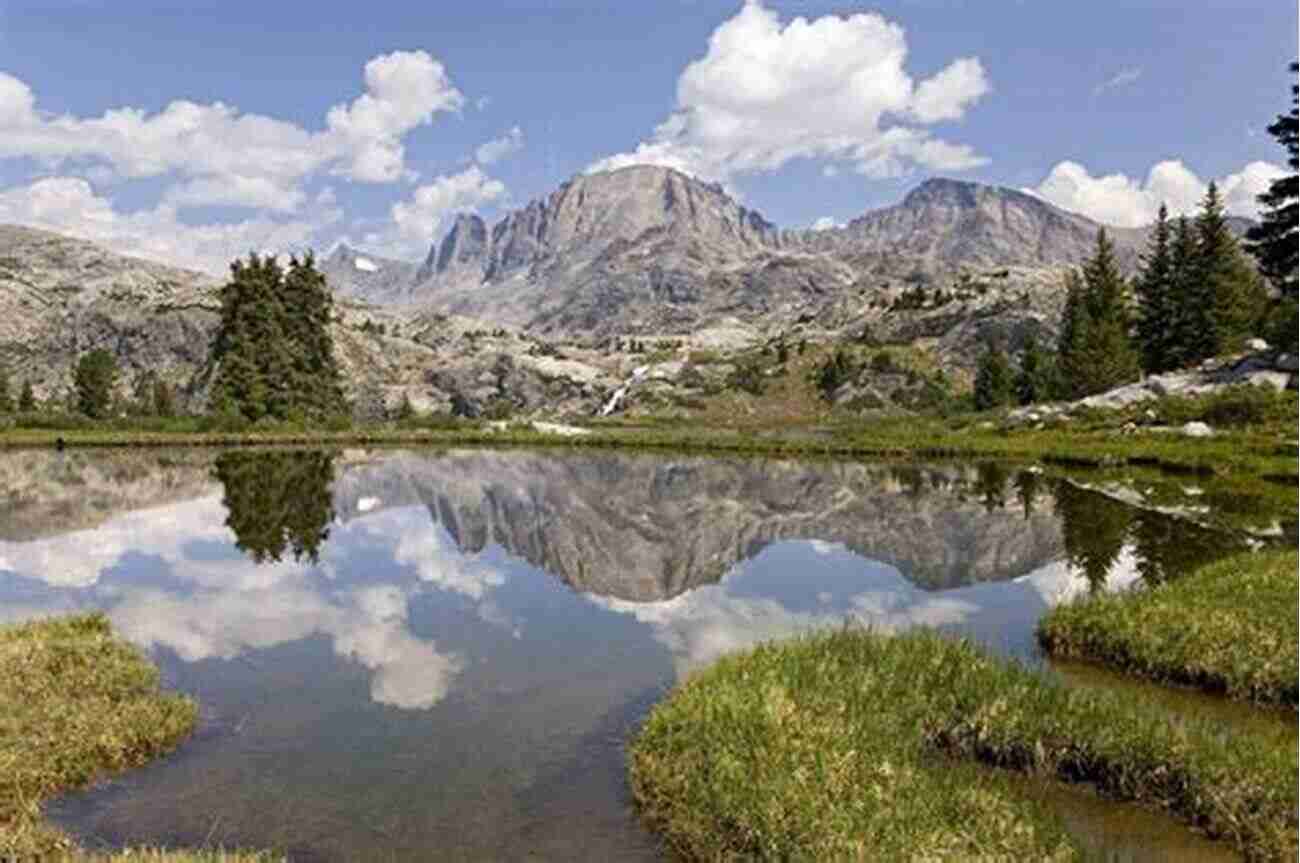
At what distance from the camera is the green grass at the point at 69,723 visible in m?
16.1

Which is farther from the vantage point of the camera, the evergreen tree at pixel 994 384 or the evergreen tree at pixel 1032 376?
the evergreen tree at pixel 994 384

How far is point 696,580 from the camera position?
45.2m

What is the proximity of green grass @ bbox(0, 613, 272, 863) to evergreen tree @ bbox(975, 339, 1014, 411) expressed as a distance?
5451 inches

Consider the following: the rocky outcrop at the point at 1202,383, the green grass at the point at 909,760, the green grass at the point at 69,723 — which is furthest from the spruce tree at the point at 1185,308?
the green grass at the point at 69,723

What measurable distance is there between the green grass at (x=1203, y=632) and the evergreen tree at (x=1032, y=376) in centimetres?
12122

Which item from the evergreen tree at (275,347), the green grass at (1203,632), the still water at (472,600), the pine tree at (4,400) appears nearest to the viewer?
the still water at (472,600)

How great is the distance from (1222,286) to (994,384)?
38.0 m

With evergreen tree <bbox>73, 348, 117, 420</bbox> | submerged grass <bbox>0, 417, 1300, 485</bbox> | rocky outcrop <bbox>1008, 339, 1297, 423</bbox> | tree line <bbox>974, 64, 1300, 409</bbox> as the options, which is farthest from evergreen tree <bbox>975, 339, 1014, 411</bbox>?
evergreen tree <bbox>73, 348, 117, 420</bbox>

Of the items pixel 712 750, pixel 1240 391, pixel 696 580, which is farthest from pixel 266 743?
pixel 1240 391

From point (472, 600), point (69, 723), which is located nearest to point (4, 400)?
point (472, 600)

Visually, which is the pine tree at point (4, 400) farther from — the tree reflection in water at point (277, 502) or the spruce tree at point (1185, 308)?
the spruce tree at point (1185, 308)

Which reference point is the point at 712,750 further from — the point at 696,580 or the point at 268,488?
the point at 268,488

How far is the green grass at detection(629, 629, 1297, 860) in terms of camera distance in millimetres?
15281

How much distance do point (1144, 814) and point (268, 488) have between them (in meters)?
65.5
